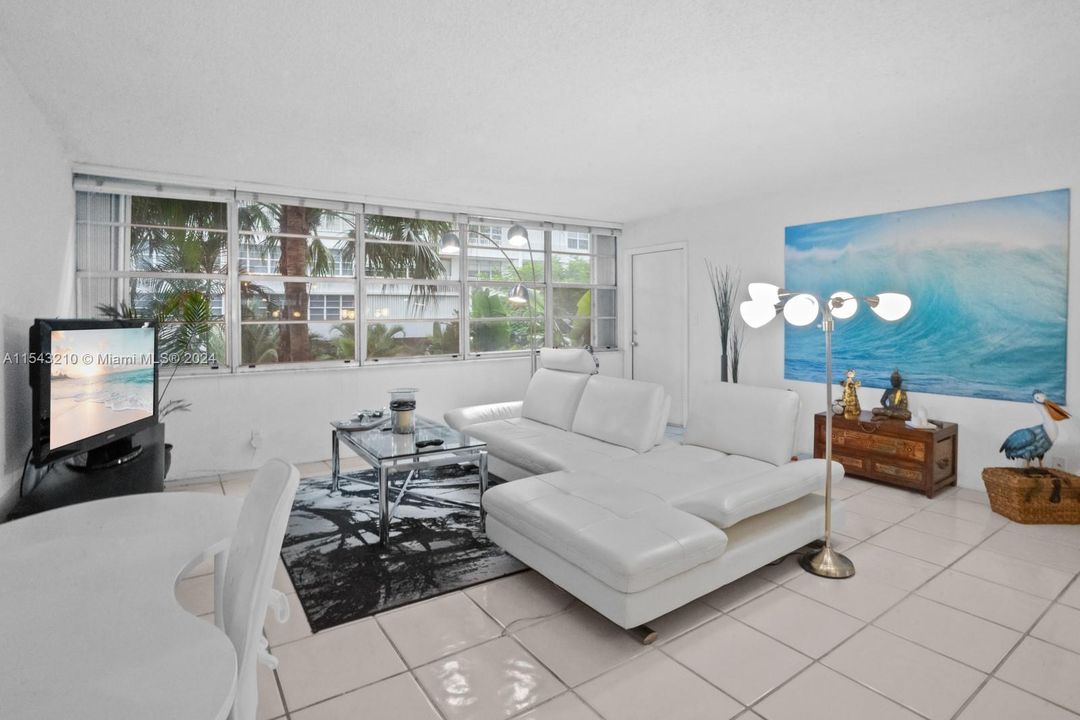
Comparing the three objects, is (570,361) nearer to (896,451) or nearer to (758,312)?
(758,312)

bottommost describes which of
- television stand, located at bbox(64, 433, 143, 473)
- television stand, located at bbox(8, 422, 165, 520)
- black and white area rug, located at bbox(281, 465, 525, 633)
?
black and white area rug, located at bbox(281, 465, 525, 633)

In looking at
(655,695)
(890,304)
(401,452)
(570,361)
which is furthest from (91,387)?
(890,304)

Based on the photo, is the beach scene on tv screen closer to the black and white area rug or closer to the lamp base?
the black and white area rug

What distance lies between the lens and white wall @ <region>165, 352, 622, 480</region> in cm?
454

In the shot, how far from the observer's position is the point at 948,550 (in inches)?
122

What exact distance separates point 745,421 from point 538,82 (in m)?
2.20

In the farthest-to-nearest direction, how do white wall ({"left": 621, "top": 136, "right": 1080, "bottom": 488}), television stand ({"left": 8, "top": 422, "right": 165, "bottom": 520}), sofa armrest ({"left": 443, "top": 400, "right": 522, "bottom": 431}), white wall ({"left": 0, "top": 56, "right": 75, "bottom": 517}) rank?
sofa armrest ({"left": 443, "top": 400, "right": 522, "bottom": 431}), white wall ({"left": 621, "top": 136, "right": 1080, "bottom": 488}), white wall ({"left": 0, "top": 56, "right": 75, "bottom": 517}), television stand ({"left": 8, "top": 422, "right": 165, "bottom": 520})

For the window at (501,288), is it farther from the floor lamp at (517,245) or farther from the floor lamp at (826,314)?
the floor lamp at (826,314)

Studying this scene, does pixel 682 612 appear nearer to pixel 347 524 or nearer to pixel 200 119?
pixel 347 524

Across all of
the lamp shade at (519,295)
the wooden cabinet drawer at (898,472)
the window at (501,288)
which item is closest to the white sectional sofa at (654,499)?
the wooden cabinet drawer at (898,472)

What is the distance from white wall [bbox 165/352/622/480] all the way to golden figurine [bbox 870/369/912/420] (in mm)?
3725

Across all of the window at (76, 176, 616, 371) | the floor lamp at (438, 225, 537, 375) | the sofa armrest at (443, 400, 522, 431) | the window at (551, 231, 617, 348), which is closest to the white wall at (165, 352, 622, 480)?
the window at (76, 176, 616, 371)

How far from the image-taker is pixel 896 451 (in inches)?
162

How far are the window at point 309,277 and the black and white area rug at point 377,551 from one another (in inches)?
65.2
